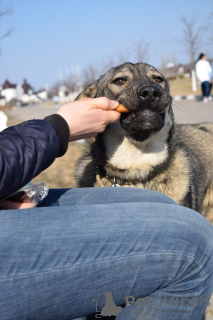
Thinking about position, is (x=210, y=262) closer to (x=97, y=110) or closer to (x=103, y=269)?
(x=103, y=269)

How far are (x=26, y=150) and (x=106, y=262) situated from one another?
1.78 feet

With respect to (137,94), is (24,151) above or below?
above

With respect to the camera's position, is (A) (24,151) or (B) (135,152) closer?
(A) (24,151)

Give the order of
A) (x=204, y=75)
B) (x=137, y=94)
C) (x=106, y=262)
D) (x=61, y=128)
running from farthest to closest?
(x=204, y=75) → (x=137, y=94) → (x=61, y=128) → (x=106, y=262)

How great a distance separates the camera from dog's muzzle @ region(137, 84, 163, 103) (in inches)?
107

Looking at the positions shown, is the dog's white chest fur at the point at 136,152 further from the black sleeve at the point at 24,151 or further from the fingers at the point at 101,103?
the black sleeve at the point at 24,151

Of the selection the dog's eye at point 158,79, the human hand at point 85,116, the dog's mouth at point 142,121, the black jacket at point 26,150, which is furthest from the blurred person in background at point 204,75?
the black jacket at point 26,150

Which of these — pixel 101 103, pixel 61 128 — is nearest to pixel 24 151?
pixel 61 128

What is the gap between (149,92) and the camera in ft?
8.96

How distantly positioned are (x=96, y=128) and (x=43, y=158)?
1.60 feet

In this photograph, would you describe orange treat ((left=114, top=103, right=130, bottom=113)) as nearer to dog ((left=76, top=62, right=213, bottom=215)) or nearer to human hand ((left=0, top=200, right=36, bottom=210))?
dog ((left=76, top=62, right=213, bottom=215))

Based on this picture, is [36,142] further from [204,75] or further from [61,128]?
[204,75]

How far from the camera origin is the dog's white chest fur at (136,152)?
328 centimetres

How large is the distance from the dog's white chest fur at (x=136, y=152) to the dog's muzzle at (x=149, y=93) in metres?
0.50
